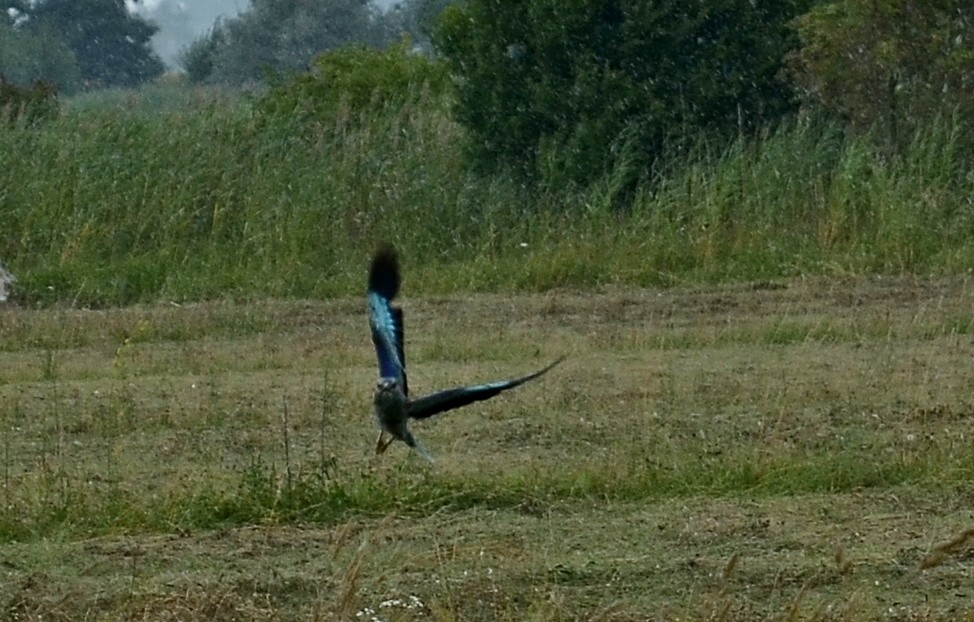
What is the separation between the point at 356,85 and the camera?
1994 cm

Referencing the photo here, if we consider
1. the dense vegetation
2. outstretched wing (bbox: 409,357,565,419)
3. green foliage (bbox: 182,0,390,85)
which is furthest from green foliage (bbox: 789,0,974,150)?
green foliage (bbox: 182,0,390,85)

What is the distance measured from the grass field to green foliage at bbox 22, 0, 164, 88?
38.1 meters

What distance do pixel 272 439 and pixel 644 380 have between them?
7.34 feet

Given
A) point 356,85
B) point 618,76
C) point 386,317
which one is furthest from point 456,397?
point 356,85

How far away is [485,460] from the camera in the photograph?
8.11m

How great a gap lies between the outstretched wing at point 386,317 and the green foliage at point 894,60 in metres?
10.8

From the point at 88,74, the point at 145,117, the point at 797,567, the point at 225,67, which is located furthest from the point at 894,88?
the point at 88,74

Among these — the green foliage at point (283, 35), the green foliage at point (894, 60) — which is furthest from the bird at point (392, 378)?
the green foliage at point (283, 35)

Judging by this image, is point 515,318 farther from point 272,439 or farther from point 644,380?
point 272,439

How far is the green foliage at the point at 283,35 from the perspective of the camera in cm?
4469

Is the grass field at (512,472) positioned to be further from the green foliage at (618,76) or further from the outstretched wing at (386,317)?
the green foliage at (618,76)

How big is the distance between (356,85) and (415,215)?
4.51m

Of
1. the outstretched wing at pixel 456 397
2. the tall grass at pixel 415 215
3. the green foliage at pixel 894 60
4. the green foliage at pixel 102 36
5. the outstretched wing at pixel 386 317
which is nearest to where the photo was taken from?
the outstretched wing at pixel 456 397

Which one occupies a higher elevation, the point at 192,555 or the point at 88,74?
the point at 88,74
